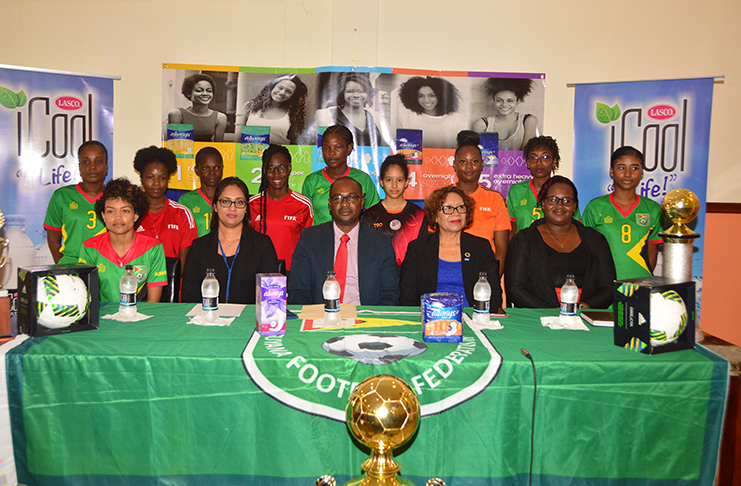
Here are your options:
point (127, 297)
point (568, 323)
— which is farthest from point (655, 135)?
point (127, 297)

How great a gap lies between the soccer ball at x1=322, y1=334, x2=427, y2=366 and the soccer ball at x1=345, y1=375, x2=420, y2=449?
3.11 feet

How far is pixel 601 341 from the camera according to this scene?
1825 mm

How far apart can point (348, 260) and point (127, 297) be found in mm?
1201

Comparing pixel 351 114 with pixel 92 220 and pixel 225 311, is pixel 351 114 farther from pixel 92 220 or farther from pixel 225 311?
pixel 225 311

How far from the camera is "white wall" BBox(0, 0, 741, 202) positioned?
432 cm

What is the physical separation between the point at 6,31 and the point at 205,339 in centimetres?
436

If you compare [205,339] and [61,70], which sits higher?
[61,70]

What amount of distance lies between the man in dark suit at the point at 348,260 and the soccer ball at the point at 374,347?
941 millimetres

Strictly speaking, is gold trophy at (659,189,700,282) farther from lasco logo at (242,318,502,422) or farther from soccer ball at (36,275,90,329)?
soccer ball at (36,275,90,329)

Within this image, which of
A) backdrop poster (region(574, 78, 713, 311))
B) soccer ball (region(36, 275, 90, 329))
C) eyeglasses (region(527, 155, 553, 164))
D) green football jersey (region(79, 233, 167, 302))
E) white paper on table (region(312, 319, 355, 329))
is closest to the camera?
soccer ball (region(36, 275, 90, 329))

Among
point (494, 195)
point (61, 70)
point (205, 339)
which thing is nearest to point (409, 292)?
point (205, 339)

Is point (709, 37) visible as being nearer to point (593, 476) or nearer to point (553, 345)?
point (553, 345)

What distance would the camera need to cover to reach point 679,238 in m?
1.89

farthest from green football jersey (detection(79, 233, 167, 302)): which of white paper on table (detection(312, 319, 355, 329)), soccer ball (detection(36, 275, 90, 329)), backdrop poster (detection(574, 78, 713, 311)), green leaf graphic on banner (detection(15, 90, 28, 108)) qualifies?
backdrop poster (detection(574, 78, 713, 311))
